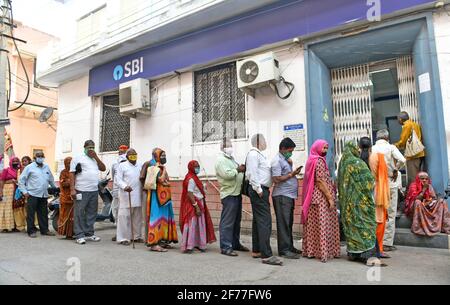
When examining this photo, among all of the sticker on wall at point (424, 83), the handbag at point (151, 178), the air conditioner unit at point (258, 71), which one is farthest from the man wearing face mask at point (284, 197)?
the sticker on wall at point (424, 83)

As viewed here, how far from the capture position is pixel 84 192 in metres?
5.57

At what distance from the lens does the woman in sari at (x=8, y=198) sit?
676 centimetres

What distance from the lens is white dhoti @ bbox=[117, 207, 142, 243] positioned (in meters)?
5.55

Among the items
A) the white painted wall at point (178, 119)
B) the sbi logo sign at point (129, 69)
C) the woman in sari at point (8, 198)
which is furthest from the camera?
the sbi logo sign at point (129, 69)

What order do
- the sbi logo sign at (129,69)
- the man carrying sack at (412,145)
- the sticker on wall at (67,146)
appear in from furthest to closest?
the sticker on wall at (67,146)
the sbi logo sign at (129,69)
the man carrying sack at (412,145)

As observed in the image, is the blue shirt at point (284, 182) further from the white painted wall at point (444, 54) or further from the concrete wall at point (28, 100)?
the concrete wall at point (28, 100)

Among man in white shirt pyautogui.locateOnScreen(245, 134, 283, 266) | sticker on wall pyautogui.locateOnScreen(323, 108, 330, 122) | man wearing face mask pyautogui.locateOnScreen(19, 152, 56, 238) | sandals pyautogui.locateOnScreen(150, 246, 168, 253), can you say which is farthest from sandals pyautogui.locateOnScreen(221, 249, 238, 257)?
man wearing face mask pyautogui.locateOnScreen(19, 152, 56, 238)

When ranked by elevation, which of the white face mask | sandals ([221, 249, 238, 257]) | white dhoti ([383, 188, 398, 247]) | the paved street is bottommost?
the paved street

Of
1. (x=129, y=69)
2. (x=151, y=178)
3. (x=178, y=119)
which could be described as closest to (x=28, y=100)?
(x=129, y=69)

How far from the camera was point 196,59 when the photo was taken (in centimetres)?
715

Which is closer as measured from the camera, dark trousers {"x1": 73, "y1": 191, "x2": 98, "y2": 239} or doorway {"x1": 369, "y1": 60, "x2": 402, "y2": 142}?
dark trousers {"x1": 73, "y1": 191, "x2": 98, "y2": 239}

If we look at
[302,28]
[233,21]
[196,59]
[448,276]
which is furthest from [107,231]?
[448,276]

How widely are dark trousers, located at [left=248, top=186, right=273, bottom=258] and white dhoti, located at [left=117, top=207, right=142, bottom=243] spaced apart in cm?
214

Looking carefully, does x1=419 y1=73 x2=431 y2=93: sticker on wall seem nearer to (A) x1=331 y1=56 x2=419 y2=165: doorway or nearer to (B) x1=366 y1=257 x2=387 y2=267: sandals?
(A) x1=331 y1=56 x2=419 y2=165: doorway
